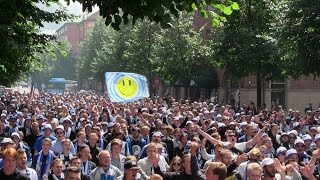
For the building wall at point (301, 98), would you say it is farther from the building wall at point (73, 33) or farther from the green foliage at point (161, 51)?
the building wall at point (73, 33)

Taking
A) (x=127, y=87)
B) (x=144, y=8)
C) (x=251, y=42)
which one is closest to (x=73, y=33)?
(x=251, y=42)

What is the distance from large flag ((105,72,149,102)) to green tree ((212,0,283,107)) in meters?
10.3

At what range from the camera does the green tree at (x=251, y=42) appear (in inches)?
1206

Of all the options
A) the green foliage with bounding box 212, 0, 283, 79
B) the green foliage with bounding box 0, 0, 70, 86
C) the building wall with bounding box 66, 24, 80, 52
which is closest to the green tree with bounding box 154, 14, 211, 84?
the green foliage with bounding box 212, 0, 283, 79

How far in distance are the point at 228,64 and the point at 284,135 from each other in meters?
19.8

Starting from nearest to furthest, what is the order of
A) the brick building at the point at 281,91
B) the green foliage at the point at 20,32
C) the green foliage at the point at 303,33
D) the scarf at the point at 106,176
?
the scarf at the point at 106,176 → the green foliage at the point at 20,32 → the green foliage at the point at 303,33 → the brick building at the point at 281,91

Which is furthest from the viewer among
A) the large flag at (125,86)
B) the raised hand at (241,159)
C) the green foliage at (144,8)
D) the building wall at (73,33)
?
the building wall at (73,33)

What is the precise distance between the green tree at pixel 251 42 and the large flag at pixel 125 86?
10.3 metres

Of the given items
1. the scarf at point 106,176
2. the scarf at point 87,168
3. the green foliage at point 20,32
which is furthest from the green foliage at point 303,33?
the scarf at point 106,176

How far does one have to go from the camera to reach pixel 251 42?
1209 inches

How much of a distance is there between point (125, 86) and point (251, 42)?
11.2 meters

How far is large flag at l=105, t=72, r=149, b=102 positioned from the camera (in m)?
20.6

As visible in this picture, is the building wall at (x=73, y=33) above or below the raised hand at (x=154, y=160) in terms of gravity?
above

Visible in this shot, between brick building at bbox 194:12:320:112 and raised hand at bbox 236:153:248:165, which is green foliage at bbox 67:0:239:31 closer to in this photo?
raised hand at bbox 236:153:248:165
